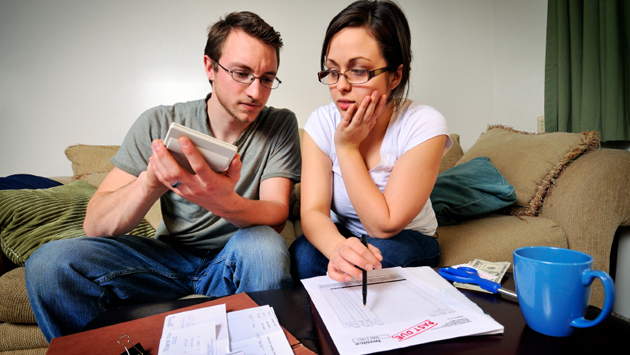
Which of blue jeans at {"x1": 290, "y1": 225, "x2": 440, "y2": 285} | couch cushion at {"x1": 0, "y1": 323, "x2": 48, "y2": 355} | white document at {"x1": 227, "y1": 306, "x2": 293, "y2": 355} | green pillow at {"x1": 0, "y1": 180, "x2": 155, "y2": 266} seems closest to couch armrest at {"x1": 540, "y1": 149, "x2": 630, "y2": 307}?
blue jeans at {"x1": 290, "y1": 225, "x2": 440, "y2": 285}

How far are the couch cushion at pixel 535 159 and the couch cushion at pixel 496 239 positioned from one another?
0.12m

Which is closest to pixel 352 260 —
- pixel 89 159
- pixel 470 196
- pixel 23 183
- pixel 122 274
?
pixel 122 274

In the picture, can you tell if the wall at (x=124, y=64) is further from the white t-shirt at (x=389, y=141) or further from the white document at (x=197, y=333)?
the white document at (x=197, y=333)

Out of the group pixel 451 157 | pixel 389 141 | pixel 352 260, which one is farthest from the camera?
pixel 451 157

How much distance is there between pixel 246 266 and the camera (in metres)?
0.86

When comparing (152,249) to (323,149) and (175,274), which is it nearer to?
(175,274)

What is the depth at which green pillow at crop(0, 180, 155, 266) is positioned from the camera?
115cm

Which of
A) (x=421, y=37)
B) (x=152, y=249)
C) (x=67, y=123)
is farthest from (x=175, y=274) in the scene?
(x=421, y=37)

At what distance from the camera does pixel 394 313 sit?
527 mm

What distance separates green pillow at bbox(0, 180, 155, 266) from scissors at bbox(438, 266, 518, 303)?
45.6 inches

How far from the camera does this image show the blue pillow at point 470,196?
4.63ft

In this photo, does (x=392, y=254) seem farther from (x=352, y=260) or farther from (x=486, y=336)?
(x=486, y=336)

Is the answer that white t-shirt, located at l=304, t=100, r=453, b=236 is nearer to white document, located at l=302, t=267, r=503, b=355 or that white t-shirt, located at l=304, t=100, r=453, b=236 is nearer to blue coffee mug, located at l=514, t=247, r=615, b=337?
white document, located at l=302, t=267, r=503, b=355

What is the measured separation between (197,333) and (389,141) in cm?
74
